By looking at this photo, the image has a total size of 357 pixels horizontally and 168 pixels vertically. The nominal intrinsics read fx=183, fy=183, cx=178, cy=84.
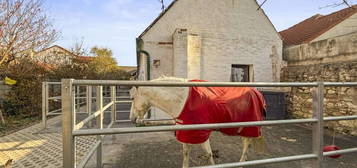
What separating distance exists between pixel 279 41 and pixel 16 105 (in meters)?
10.7

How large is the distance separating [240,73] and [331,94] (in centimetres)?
305

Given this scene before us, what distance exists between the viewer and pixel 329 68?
5.52 metres

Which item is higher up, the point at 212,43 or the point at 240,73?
the point at 212,43

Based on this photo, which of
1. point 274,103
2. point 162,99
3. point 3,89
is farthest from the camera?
point 3,89

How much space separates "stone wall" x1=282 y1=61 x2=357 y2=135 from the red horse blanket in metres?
3.73

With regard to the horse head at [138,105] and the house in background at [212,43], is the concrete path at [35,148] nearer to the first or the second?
the horse head at [138,105]

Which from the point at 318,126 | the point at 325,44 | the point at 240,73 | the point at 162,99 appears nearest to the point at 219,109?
the point at 162,99

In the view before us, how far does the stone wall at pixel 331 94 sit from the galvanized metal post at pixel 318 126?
4.38 metres

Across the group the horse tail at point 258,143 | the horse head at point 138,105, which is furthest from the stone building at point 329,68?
the horse head at point 138,105

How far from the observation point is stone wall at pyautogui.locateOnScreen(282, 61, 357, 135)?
482cm

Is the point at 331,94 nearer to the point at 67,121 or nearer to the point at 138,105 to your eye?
the point at 138,105

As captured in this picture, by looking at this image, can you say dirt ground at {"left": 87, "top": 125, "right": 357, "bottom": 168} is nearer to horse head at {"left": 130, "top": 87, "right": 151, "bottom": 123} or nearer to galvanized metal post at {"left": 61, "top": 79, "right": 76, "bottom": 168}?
horse head at {"left": 130, "top": 87, "right": 151, "bottom": 123}

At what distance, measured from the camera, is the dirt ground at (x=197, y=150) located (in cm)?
309

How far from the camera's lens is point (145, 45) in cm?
637
